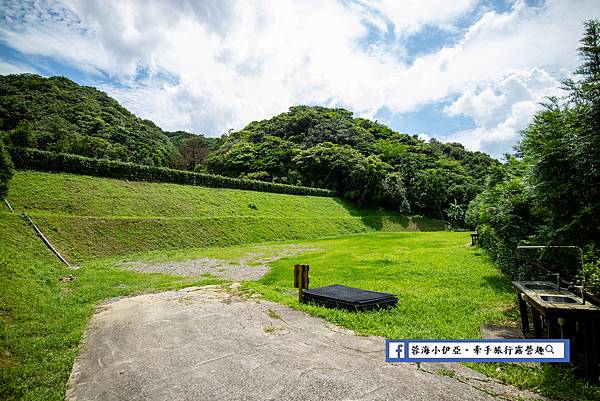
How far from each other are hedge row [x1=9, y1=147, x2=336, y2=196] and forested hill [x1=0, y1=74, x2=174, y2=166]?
14883 mm

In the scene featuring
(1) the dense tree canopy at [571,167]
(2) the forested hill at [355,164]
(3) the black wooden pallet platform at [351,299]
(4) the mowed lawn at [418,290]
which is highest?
(2) the forested hill at [355,164]

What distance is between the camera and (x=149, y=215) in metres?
28.3

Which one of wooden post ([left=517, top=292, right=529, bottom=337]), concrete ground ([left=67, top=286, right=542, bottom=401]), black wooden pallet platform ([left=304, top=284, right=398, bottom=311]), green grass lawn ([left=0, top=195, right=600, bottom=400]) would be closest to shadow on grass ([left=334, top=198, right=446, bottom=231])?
green grass lawn ([left=0, top=195, right=600, bottom=400])

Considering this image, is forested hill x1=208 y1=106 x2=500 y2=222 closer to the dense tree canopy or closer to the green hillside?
the green hillside

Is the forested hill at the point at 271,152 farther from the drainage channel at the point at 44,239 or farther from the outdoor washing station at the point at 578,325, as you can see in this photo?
the outdoor washing station at the point at 578,325

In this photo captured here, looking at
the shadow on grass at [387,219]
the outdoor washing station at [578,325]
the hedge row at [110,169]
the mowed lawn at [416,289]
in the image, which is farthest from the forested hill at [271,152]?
the outdoor washing station at [578,325]

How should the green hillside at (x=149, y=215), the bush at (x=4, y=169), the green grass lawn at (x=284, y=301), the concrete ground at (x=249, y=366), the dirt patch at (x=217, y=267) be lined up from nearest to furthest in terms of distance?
the concrete ground at (x=249, y=366) → the green grass lawn at (x=284, y=301) → the dirt patch at (x=217, y=267) → the bush at (x=4, y=169) → the green hillside at (x=149, y=215)

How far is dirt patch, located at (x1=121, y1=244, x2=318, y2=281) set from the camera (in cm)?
1542

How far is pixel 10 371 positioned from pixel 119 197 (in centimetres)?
2636

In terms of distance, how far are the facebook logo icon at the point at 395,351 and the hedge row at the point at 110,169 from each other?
32649mm

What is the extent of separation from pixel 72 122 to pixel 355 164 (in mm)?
49307

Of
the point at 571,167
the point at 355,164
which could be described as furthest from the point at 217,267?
the point at 355,164

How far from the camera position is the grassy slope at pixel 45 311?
4.98 m

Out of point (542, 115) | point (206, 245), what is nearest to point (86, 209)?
point (206, 245)
